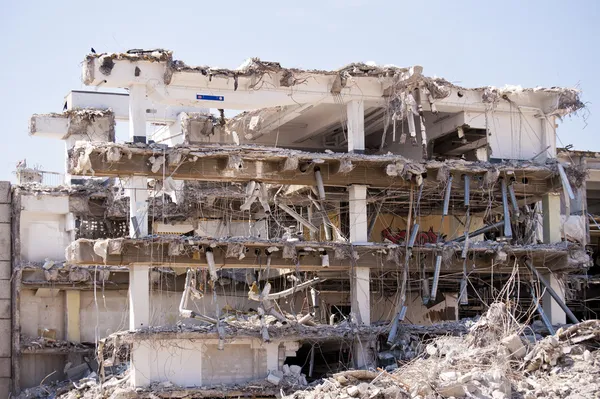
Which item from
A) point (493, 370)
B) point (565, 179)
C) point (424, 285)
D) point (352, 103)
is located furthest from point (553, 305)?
point (493, 370)

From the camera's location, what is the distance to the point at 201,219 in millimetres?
39375

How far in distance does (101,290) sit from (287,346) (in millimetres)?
10632

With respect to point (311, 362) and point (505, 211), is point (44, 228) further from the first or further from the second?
point (505, 211)

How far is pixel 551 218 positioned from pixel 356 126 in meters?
6.73

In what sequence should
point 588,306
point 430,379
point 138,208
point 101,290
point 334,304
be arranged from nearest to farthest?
point 430,379 → point 138,208 → point 334,304 → point 101,290 → point 588,306

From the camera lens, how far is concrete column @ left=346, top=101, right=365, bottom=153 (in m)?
31.9

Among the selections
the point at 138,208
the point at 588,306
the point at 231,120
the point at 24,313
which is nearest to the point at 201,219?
the point at 231,120

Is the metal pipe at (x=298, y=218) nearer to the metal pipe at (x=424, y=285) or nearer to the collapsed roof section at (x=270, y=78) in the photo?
the metal pipe at (x=424, y=285)

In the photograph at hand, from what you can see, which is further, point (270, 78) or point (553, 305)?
point (553, 305)

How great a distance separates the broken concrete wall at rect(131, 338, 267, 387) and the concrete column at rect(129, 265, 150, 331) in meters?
0.56

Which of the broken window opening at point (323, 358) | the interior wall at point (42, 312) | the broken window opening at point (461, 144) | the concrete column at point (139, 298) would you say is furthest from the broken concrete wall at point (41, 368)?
the broken window opening at point (461, 144)

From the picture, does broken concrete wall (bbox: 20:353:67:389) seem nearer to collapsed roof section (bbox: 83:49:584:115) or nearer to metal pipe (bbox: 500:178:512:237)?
collapsed roof section (bbox: 83:49:584:115)

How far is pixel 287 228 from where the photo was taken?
114 feet

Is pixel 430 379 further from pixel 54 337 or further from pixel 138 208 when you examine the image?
pixel 54 337
